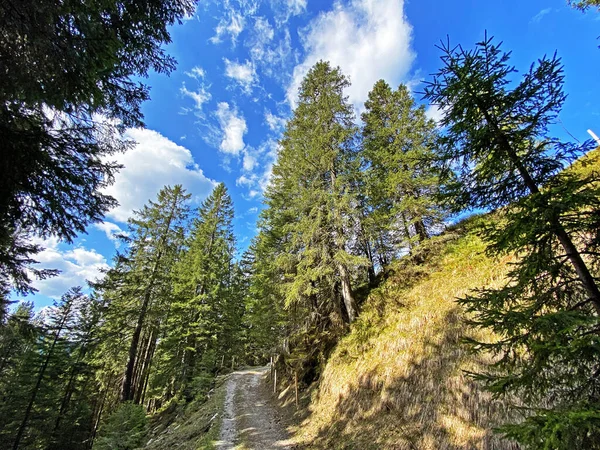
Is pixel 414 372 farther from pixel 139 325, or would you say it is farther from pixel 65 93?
pixel 139 325

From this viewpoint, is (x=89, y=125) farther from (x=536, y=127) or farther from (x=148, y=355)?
(x=148, y=355)

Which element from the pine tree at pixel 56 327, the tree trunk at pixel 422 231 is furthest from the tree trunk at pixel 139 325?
the tree trunk at pixel 422 231

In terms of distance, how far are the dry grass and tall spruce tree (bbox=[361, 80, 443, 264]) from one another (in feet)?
5.25

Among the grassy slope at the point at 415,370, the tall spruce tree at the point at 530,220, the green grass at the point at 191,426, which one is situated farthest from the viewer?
the green grass at the point at 191,426

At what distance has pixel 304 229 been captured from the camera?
1242cm

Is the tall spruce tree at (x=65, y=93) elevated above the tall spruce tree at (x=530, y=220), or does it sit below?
above

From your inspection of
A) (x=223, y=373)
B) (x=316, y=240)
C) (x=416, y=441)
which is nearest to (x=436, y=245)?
(x=316, y=240)

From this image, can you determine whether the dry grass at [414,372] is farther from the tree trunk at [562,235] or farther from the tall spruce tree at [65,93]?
the tall spruce tree at [65,93]

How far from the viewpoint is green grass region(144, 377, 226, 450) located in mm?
9504

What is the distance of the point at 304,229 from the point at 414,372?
721 cm

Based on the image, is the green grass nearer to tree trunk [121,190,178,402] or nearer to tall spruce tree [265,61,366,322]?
tree trunk [121,190,178,402]

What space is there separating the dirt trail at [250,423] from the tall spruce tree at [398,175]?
853 cm

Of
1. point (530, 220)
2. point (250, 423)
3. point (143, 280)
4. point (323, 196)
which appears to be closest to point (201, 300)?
point (143, 280)

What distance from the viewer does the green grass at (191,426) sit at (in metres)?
9.50
